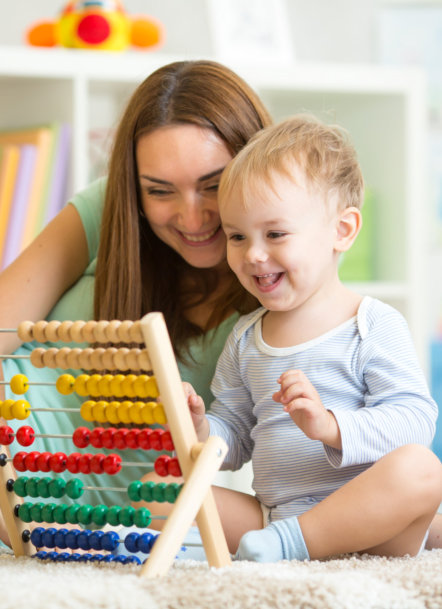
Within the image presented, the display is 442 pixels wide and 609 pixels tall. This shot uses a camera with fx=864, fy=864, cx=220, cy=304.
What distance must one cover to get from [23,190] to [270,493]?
1278 mm

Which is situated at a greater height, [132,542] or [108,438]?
[108,438]

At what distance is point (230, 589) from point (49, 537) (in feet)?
1.08

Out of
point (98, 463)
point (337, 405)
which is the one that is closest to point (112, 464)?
point (98, 463)

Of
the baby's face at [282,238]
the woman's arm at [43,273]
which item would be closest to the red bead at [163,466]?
the baby's face at [282,238]

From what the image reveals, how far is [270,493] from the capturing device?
1.26 metres

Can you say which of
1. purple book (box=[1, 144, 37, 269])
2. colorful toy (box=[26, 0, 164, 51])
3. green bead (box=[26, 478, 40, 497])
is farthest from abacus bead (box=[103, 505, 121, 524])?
colorful toy (box=[26, 0, 164, 51])

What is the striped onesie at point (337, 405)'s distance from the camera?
114 centimetres

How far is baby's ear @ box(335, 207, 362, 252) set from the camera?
1.27m

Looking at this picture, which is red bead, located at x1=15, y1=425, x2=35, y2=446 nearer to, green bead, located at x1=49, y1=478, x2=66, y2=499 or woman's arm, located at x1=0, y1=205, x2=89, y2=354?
green bead, located at x1=49, y1=478, x2=66, y2=499

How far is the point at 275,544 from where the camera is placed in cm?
109

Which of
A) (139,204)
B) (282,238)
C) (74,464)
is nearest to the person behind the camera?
(74,464)

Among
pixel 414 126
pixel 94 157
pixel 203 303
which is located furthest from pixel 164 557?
pixel 414 126

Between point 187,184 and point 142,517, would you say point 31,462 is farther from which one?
point 187,184

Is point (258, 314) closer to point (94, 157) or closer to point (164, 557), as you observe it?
point (164, 557)
